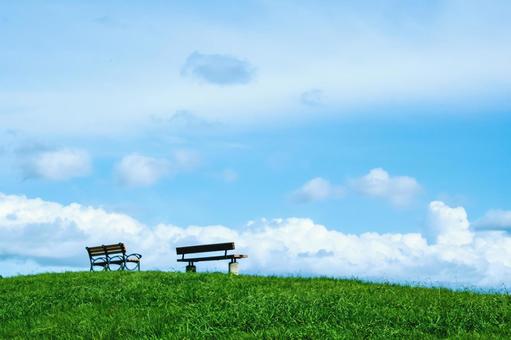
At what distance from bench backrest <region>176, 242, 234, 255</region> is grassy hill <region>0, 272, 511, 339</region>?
5.46 m

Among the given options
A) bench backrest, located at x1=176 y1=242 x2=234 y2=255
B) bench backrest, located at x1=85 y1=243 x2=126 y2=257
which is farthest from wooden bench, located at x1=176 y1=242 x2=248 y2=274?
bench backrest, located at x1=85 y1=243 x2=126 y2=257

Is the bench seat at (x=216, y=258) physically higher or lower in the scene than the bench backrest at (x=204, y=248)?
lower

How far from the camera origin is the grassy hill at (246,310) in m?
9.67

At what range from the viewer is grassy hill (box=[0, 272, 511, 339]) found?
9.67 m

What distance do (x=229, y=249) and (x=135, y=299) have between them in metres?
8.39

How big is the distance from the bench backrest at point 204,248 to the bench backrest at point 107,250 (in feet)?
10.1

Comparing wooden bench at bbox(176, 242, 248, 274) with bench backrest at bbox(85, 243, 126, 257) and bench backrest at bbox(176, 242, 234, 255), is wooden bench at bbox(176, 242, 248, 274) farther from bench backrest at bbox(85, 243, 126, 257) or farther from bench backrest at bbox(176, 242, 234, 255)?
bench backrest at bbox(85, 243, 126, 257)

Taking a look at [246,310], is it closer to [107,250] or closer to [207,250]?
[207,250]

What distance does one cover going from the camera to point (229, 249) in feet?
69.4

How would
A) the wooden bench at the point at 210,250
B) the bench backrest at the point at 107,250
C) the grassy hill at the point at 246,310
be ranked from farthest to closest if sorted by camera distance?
the bench backrest at the point at 107,250 < the wooden bench at the point at 210,250 < the grassy hill at the point at 246,310

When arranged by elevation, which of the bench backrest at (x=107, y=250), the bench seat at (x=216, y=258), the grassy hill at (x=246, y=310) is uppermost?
the bench backrest at (x=107, y=250)

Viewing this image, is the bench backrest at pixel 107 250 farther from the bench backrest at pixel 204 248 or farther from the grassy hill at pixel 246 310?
the grassy hill at pixel 246 310

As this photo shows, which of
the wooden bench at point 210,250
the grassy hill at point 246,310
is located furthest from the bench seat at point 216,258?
the grassy hill at point 246,310

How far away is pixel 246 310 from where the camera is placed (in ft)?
35.2
